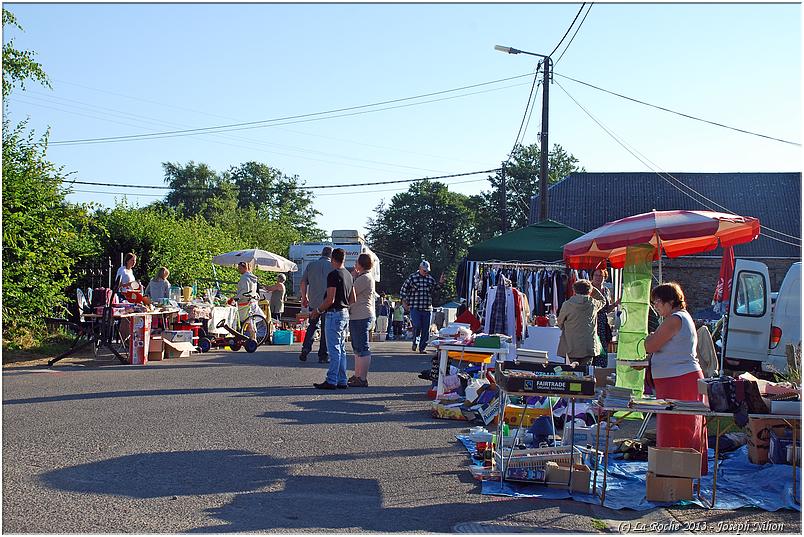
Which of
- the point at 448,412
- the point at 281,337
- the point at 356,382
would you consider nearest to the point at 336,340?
the point at 356,382

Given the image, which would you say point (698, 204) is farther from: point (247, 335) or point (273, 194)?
point (273, 194)

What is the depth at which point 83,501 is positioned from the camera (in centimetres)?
564

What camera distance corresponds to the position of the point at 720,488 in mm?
6949

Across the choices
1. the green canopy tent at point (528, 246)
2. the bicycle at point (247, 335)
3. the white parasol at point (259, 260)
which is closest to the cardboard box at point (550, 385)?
the green canopy tent at point (528, 246)

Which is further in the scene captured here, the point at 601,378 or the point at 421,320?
the point at 421,320

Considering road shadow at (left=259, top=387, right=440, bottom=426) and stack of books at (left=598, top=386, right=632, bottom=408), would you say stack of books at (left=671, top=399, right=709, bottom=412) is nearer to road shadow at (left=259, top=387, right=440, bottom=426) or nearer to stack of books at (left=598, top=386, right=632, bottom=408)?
stack of books at (left=598, top=386, right=632, bottom=408)

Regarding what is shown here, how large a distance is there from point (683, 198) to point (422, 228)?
136 ft

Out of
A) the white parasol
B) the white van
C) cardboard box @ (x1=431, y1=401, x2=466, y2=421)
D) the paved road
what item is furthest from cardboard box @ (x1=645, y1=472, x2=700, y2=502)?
the white parasol

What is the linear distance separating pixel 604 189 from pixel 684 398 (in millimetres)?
40582

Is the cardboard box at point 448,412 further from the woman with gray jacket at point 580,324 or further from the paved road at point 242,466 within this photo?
the woman with gray jacket at point 580,324

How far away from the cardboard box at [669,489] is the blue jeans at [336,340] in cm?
609

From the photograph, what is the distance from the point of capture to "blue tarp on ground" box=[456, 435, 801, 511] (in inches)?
252

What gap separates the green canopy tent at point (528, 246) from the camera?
16.3 metres

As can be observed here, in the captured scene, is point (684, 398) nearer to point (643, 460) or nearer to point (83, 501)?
point (643, 460)
